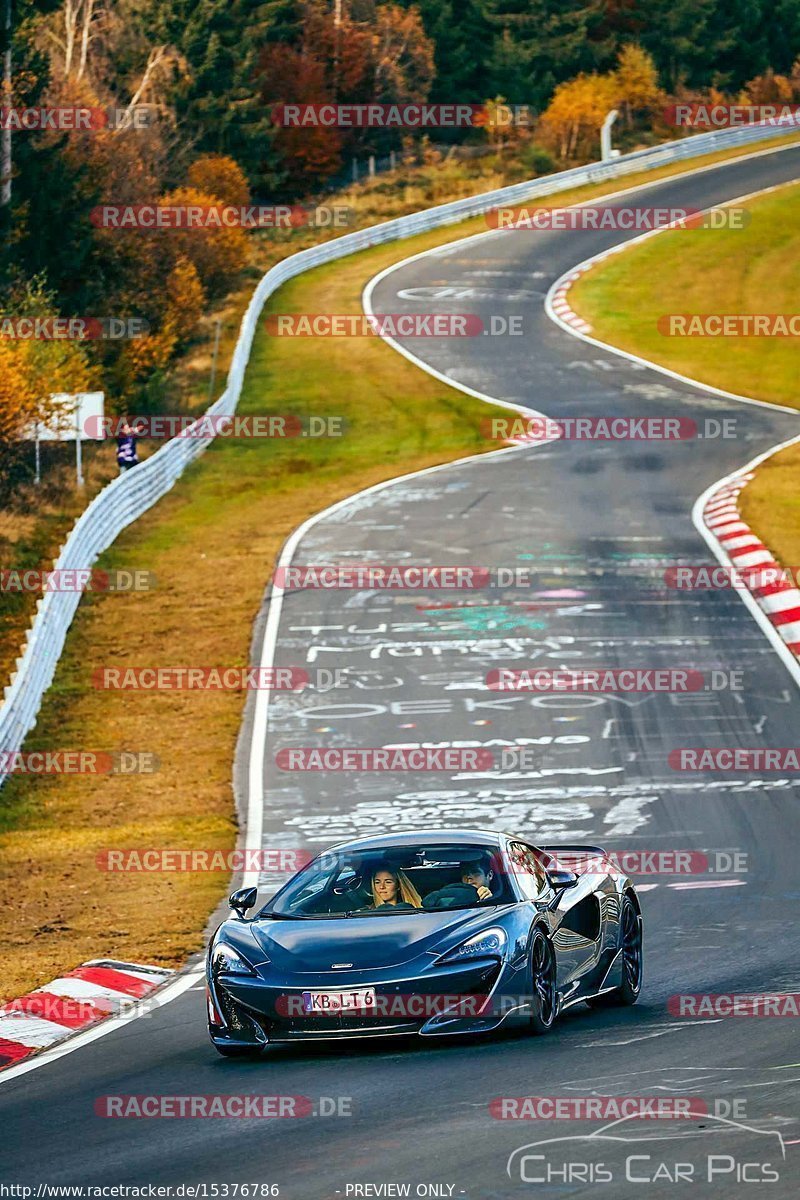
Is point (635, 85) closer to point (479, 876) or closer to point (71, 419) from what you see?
point (71, 419)

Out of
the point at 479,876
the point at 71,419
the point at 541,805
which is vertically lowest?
the point at 541,805

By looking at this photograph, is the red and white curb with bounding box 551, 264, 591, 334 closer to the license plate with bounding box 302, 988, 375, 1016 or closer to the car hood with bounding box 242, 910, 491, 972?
the car hood with bounding box 242, 910, 491, 972

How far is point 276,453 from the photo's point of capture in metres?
42.0

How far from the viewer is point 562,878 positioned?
10.9 m

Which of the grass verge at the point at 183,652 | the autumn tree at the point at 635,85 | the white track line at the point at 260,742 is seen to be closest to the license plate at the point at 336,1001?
the white track line at the point at 260,742

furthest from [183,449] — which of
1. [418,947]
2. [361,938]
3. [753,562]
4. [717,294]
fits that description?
[418,947]

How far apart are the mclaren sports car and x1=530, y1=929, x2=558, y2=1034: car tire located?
1cm

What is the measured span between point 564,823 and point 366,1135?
418 inches

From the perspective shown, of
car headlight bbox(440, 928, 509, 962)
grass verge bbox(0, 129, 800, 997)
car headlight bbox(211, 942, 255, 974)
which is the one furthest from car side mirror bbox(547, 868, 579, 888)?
grass verge bbox(0, 129, 800, 997)

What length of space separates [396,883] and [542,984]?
1.10m

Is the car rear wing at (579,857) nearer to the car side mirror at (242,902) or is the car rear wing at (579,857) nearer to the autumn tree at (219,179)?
the car side mirror at (242,902)

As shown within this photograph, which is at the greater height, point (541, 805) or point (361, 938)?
point (361, 938)

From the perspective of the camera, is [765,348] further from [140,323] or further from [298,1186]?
[298,1186]

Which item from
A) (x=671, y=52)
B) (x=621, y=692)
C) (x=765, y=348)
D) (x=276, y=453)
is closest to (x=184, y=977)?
(x=621, y=692)
